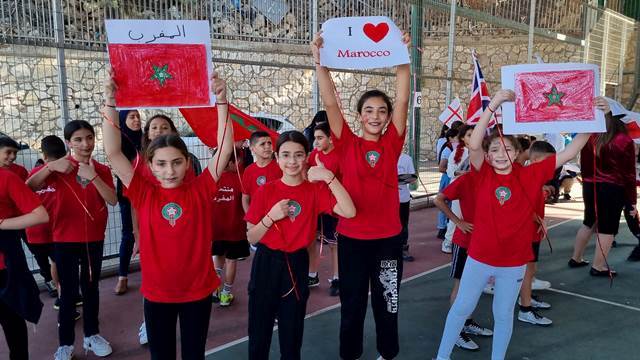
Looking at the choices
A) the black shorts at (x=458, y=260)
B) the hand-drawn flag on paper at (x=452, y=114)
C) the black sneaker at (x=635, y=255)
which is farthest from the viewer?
the hand-drawn flag on paper at (x=452, y=114)

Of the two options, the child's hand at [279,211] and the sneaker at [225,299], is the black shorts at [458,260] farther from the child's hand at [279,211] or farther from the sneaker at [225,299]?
the sneaker at [225,299]

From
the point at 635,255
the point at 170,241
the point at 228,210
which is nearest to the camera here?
the point at 170,241

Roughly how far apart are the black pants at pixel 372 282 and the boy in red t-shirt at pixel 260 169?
51.4 inches

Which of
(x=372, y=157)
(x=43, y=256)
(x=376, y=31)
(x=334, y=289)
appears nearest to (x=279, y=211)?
(x=372, y=157)

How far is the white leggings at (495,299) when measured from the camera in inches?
126

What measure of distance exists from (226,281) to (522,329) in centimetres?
265

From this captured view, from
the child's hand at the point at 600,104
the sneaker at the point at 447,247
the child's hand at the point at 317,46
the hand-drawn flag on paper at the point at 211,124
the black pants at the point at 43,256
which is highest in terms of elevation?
the child's hand at the point at 317,46

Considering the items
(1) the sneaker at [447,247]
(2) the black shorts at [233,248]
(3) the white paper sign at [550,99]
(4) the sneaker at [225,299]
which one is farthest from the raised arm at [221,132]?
(1) the sneaker at [447,247]

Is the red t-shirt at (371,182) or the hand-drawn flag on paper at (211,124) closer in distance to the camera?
the red t-shirt at (371,182)

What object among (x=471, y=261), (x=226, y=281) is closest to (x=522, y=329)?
(x=471, y=261)

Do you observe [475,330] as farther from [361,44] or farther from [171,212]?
[171,212]

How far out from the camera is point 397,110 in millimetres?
3182

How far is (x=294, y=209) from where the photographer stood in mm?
2898

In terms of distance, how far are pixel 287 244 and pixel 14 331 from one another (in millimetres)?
1738
